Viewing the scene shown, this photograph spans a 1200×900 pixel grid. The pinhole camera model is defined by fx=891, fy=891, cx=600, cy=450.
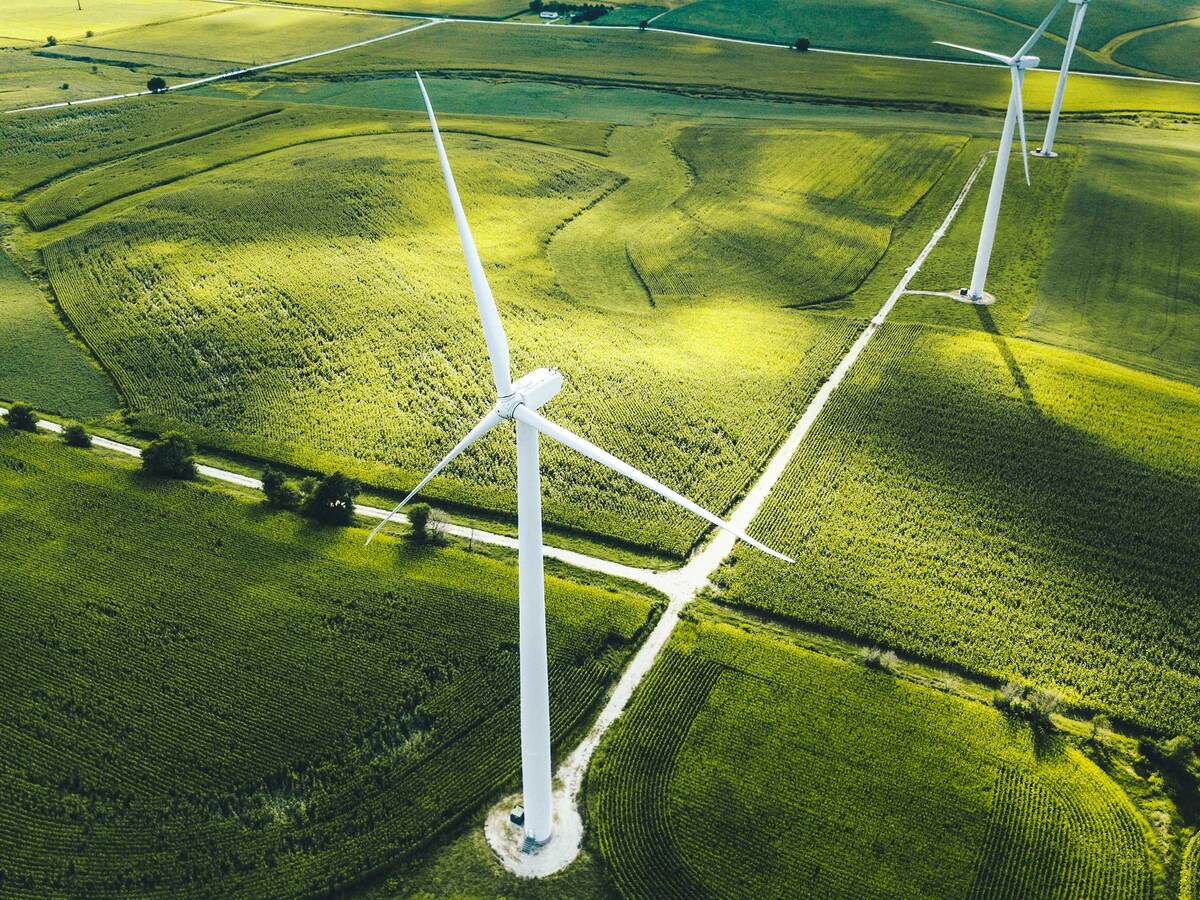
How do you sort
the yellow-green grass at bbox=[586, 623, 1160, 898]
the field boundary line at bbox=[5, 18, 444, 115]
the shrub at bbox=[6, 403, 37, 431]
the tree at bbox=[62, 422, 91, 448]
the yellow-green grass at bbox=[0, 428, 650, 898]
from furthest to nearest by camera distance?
the field boundary line at bbox=[5, 18, 444, 115] < the shrub at bbox=[6, 403, 37, 431] < the tree at bbox=[62, 422, 91, 448] < the yellow-green grass at bbox=[0, 428, 650, 898] < the yellow-green grass at bbox=[586, 623, 1160, 898]

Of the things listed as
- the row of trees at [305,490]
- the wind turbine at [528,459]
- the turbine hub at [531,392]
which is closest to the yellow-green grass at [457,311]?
the row of trees at [305,490]

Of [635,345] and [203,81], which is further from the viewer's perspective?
[203,81]

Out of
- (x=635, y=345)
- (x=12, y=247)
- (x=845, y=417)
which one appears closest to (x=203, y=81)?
(x=12, y=247)

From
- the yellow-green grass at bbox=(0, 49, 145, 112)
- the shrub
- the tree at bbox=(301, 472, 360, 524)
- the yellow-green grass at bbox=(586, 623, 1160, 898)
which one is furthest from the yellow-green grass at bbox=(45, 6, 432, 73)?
the yellow-green grass at bbox=(586, 623, 1160, 898)

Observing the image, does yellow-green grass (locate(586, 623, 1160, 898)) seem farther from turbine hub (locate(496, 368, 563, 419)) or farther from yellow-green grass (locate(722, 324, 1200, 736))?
turbine hub (locate(496, 368, 563, 419))

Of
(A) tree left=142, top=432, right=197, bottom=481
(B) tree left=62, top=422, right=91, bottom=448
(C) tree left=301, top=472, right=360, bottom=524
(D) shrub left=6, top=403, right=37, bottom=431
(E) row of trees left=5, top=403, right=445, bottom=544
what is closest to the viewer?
(E) row of trees left=5, top=403, right=445, bottom=544

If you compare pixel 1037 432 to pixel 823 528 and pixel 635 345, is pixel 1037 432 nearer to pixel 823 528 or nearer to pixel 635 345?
pixel 823 528

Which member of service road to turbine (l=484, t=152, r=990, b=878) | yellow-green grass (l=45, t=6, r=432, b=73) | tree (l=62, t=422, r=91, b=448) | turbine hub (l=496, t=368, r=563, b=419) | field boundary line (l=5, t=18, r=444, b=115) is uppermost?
yellow-green grass (l=45, t=6, r=432, b=73)
